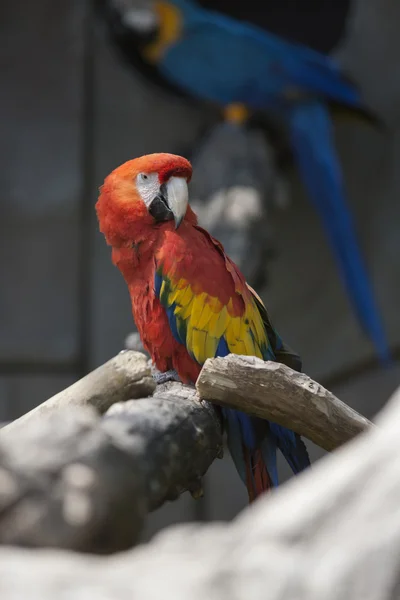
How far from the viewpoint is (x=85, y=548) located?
623 mm

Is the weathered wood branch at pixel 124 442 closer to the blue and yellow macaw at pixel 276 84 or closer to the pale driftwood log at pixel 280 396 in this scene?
the pale driftwood log at pixel 280 396

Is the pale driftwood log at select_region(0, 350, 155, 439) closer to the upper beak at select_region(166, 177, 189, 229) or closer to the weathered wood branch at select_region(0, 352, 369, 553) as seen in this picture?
the weathered wood branch at select_region(0, 352, 369, 553)

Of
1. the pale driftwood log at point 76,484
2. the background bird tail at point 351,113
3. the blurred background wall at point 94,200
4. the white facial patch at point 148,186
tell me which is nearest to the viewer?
the pale driftwood log at point 76,484

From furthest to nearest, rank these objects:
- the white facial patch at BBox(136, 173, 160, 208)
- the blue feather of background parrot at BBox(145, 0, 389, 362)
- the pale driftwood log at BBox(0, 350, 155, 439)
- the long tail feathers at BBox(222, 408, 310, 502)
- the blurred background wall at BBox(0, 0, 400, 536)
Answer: the blurred background wall at BBox(0, 0, 400, 536)
the blue feather of background parrot at BBox(145, 0, 389, 362)
the white facial patch at BBox(136, 173, 160, 208)
the long tail feathers at BBox(222, 408, 310, 502)
the pale driftwood log at BBox(0, 350, 155, 439)

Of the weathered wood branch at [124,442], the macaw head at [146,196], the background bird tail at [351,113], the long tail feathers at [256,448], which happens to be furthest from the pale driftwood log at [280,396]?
the background bird tail at [351,113]

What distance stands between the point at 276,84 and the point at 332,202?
36cm

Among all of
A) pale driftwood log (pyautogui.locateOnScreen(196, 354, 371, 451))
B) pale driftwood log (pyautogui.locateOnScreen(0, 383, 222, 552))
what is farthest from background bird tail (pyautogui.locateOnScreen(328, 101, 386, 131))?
pale driftwood log (pyautogui.locateOnScreen(0, 383, 222, 552))

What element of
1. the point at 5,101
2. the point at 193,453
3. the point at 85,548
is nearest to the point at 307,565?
the point at 85,548

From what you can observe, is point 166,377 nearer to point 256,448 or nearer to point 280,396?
point 256,448

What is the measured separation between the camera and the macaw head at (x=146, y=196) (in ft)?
4.43

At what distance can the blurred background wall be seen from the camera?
2701mm

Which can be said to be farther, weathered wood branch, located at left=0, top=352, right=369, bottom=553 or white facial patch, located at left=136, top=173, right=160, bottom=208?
white facial patch, located at left=136, top=173, right=160, bottom=208

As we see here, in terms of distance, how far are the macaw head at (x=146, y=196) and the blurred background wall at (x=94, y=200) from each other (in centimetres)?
135

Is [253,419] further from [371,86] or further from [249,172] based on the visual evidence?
[371,86]
